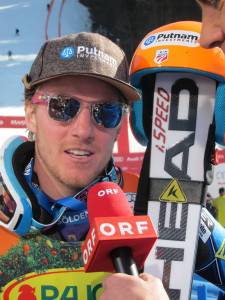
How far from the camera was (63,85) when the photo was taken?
5.16 feet

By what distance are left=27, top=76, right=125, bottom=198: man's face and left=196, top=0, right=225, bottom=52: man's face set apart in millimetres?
483

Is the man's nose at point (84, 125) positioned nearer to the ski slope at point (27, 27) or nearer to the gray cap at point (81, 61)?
the gray cap at point (81, 61)

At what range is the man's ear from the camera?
164cm

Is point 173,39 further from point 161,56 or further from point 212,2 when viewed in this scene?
point 212,2

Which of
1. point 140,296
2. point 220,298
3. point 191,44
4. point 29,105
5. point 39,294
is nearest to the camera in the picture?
point 140,296

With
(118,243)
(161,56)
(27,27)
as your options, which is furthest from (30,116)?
(27,27)

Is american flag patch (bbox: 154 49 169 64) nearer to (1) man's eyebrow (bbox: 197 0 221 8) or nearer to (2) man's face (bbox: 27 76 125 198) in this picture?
(2) man's face (bbox: 27 76 125 198)

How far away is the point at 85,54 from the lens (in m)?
1.55

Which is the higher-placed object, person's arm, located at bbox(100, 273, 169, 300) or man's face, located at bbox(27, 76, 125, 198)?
man's face, located at bbox(27, 76, 125, 198)

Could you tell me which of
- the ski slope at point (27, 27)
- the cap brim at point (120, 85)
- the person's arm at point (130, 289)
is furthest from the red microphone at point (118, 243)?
the ski slope at point (27, 27)

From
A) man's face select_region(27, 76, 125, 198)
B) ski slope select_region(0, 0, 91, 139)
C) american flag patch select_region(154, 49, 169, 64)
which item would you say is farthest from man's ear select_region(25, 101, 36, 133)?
ski slope select_region(0, 0, 91, 139)

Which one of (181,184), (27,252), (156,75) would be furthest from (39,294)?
(156,75)

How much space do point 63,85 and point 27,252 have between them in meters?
0.49

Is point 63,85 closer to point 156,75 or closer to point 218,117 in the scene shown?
point 156,75
